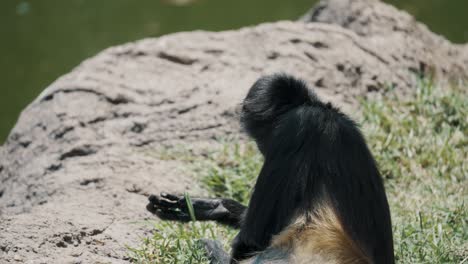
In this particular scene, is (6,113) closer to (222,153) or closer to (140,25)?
(140,25)

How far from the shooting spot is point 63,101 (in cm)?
687

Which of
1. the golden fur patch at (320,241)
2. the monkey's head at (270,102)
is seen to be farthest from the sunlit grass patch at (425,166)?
the monkey's head at (270,102)

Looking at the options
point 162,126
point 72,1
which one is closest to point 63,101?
point 162,126

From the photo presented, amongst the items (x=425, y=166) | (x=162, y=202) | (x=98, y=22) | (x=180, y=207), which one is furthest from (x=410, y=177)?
(x=98, y=22)

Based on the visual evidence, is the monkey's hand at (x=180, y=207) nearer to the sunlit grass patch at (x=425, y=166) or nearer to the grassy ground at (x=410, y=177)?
the grassy ground at (x=410, y=177)

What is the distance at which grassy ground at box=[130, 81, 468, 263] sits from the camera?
4879 millimetres

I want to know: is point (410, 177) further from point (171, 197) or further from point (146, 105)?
point (146, 105)

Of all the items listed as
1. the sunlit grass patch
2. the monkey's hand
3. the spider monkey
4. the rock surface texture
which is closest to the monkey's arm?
the monkey's hand

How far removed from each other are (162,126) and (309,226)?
296 centimetres

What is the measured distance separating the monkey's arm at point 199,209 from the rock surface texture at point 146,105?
0.17 m

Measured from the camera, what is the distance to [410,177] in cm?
613

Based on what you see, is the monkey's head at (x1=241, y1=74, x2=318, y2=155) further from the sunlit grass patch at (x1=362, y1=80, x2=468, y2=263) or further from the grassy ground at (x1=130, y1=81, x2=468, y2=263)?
the sunlit grass patch at (x1=362, y1=80, x2=468, y2=263)

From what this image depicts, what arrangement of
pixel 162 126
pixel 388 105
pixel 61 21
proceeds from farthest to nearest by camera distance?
pixel 61 21 < pixel 388 105 < pixel 162 126

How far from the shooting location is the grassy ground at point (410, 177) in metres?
4.88
